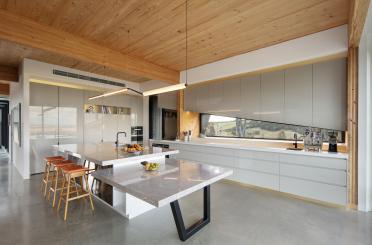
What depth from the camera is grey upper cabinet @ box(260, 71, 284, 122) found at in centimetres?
361

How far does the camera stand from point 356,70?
2752mm

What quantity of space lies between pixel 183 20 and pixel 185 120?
10.0 feet

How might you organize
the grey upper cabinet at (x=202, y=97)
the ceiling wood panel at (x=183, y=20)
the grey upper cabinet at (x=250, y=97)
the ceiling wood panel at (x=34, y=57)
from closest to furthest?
the ceiling wood panel at (x=183, y=20) → the ceiling wood panel at (x=34, y=57) → the grey upper cabinet at (x=250, y=97) → the grey upper cabinet at (x=202, y=97)

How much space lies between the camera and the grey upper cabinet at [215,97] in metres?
4.56

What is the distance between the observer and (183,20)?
276 centimetres

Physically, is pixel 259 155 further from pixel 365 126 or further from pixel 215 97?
pixel 215 97

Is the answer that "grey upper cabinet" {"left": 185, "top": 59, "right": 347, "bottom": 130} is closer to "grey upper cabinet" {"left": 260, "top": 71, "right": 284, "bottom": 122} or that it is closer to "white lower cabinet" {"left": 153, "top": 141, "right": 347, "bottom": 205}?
"grey upper cabinet" {"left": 260, "top": 71, "right": 284, "bottom": 122}

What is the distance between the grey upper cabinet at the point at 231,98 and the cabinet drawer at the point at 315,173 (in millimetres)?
1557

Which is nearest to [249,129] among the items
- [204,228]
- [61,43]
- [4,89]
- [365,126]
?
[365,126]

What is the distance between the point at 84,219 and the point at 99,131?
3.73 metres

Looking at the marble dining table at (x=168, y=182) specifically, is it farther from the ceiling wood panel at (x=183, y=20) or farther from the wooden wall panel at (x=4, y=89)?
the wooden wall panel at (x=4, y=89)

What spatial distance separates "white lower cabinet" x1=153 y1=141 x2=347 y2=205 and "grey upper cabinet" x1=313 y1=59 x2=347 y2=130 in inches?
25.2

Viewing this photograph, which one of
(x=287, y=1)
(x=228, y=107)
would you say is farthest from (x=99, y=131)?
(x=287, y=1)

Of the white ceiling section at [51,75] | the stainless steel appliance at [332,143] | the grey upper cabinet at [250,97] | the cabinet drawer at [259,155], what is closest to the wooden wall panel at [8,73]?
the white ceiling section at [51,75]
